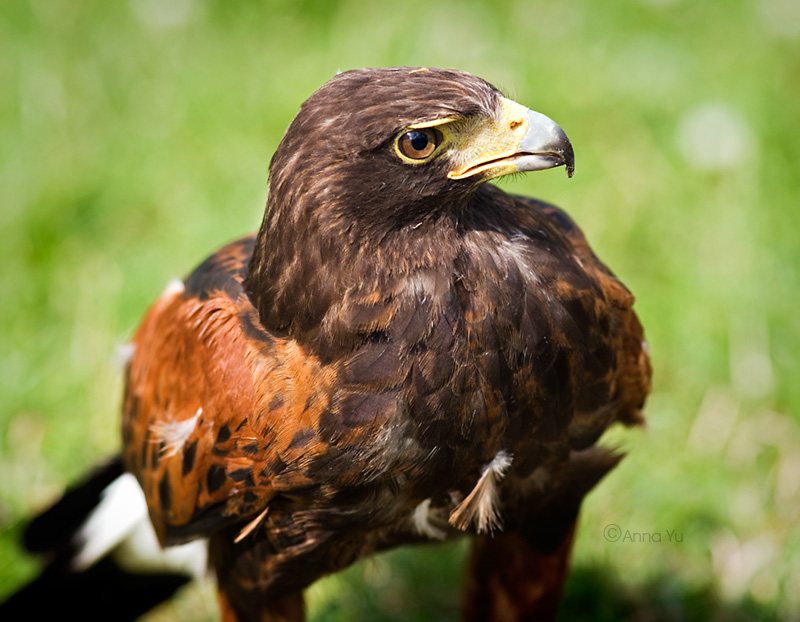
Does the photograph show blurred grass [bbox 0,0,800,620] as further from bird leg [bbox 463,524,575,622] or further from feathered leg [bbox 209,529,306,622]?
feathered leg [bbox 209,529,306,622]

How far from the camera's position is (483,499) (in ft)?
9.90

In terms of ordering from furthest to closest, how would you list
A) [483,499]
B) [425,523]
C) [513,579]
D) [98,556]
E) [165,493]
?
[98,556] → [513,579] → [165,493] → [425,523] → [483,499]

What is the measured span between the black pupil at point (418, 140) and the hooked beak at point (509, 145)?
10 cm

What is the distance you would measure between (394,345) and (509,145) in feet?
2.13

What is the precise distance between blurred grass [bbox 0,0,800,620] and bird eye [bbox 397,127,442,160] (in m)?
2.29

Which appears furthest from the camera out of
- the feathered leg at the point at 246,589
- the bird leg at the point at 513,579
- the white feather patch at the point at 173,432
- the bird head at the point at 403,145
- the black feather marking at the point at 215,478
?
the bird leg at the point at 513,579

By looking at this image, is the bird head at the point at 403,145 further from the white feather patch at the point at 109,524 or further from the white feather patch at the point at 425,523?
the white feather patch at the point at 109,524

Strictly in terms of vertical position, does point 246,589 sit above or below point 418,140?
below

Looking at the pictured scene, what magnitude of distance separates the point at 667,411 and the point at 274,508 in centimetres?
270

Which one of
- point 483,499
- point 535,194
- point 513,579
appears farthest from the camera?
point 535,194

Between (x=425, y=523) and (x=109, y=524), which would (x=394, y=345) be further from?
(x=109, y=524)

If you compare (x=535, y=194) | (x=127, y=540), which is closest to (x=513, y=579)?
(x=127, y=540)

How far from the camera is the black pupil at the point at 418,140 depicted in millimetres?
2723

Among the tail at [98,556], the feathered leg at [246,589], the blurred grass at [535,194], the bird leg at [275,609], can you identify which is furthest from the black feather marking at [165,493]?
the blurred grass at [535,194]
